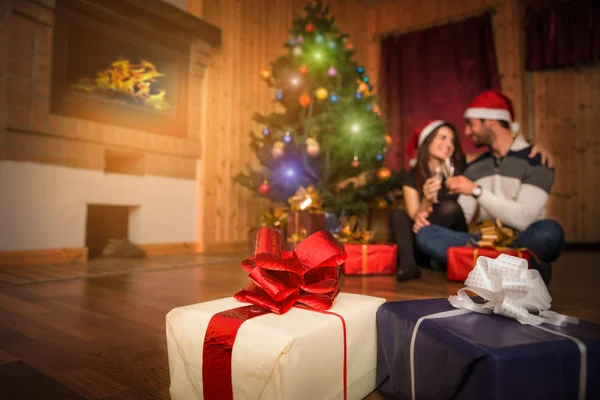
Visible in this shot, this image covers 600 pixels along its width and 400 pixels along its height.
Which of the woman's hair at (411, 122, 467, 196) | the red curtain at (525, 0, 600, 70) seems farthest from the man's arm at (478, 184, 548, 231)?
the red curtain at (525, 0, 600, 70)

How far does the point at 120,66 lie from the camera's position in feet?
9.23

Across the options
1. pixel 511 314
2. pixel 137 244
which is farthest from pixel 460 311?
pixel 137 244

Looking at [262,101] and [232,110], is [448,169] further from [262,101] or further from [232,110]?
[262,101]

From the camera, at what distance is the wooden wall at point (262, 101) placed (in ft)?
11.5

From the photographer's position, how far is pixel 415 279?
1.89 meters

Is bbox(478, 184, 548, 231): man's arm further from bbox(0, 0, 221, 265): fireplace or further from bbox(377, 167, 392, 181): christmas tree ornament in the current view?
bbox(0, 0, 221, 265): fireplace

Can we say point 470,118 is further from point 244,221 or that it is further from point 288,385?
point 244,221

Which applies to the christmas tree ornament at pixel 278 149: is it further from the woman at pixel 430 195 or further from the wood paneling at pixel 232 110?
the woman at pixel 430 195

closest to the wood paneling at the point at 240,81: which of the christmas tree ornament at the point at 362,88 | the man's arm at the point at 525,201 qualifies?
the christmas tree ornament at the point at 362,88

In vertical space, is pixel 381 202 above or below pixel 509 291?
above

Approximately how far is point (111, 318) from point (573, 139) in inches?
179

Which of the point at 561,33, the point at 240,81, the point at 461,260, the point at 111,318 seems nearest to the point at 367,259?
the point at 461,260

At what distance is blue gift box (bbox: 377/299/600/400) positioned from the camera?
0.46 m

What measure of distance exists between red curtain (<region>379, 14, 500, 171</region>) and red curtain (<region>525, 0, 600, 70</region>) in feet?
1.27
